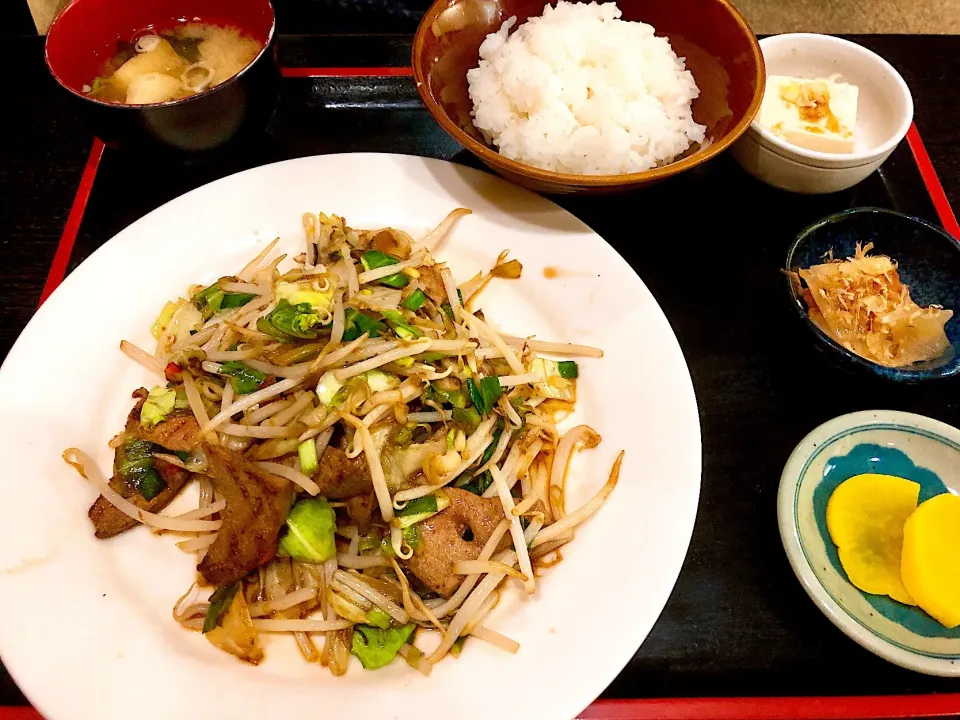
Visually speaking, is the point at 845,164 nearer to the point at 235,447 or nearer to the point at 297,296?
the point at 297,296

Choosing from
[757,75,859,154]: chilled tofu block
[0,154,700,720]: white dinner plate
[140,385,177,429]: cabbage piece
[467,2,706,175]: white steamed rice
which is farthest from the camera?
[757,75,859,154]: chilled tofu block

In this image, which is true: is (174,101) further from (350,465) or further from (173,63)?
(350,465)

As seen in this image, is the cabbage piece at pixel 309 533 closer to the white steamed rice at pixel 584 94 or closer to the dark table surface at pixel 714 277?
the dark table surface at pixel 714 277

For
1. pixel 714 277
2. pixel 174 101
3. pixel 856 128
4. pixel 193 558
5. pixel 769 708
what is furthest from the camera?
pixel 856 128

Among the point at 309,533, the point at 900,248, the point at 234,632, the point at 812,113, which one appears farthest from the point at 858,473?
the point at 234,632

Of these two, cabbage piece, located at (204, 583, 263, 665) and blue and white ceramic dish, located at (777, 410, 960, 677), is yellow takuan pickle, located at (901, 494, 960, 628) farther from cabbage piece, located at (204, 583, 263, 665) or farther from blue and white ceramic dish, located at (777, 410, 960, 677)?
cabbage piece, located at (204, 583, 263, 665)

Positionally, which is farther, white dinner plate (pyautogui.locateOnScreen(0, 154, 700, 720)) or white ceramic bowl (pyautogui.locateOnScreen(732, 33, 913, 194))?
white ceramic bowl (pyautogui.locateOnScreen(732, 33, 913, 194))

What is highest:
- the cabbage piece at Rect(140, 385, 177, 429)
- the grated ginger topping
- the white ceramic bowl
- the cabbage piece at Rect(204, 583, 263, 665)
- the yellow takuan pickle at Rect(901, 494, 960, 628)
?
the white ceramic bowl

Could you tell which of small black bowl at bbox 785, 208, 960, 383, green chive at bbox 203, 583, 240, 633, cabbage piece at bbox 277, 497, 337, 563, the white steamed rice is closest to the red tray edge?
green chive at bbox 203, 583, 240, 633
